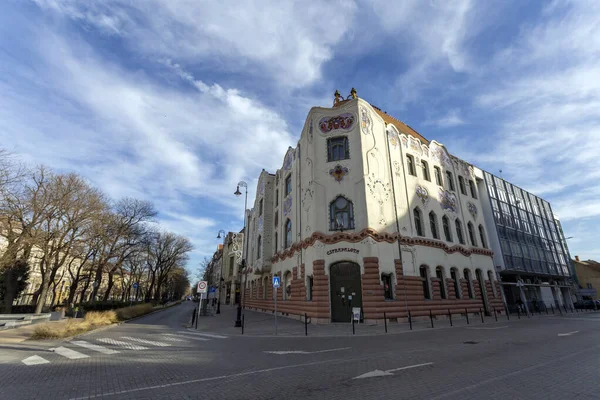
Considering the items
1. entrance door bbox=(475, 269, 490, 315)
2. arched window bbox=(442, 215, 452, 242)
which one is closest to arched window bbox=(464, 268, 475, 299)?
entrance door bbox=(475, 269, 490, 315)

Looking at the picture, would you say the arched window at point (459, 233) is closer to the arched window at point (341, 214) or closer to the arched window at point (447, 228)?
the arched window at point (447, 228)

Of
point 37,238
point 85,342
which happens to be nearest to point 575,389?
point 85,342

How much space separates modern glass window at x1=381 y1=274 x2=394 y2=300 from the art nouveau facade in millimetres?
68

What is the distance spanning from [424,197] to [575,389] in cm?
2120

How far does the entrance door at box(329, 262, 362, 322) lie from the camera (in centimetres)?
1911

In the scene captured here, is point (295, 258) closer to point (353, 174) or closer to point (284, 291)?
point (284, 291)

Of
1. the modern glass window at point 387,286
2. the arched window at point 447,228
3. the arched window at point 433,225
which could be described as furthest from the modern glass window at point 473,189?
the modern glass window at point 387,286

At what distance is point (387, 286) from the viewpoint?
20.0m

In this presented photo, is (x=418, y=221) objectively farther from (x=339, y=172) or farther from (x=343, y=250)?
(x=343, y=250)

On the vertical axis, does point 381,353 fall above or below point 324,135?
below

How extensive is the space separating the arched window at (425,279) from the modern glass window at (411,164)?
336 inches

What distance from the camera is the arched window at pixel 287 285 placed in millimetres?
24456

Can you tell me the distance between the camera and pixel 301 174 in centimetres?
2505

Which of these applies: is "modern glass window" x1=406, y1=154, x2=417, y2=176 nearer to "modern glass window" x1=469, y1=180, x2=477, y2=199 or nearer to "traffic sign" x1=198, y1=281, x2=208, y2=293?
"modern glass window" x1=469, y1=180, x2=477, y2=199
